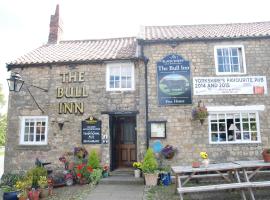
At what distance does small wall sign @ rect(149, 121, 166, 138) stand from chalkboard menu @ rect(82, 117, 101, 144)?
7.57 ft

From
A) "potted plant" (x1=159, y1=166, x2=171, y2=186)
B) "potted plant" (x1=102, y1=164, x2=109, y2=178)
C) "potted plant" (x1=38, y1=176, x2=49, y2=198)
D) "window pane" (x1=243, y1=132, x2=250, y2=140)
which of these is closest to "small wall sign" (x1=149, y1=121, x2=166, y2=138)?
"potted plant" (x1=159, y1=166, x2=171, y2=186)

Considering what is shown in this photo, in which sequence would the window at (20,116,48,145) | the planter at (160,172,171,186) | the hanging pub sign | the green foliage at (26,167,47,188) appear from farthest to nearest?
the window at (20,116,48,145) < the hanging pub sign < the planter at (160,172,171,186) < the green foliage at (26,167,47,188)

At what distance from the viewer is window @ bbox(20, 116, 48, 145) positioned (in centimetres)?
1097

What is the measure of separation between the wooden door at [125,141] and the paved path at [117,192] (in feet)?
6.75

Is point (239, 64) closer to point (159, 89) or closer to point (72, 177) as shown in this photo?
point (159, 89)

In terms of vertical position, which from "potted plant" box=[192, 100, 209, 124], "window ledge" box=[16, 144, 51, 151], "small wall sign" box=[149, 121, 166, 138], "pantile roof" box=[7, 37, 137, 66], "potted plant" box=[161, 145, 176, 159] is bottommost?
"potted plant" box=[161, 145, 176, 159]

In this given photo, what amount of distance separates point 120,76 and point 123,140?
2.99 meters

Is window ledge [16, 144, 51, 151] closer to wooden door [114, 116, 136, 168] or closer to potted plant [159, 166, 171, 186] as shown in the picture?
wooden door [114, 116, 136, 168]

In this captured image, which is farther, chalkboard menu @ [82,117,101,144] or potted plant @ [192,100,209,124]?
chalkboard menu @ [82,117,101,144]

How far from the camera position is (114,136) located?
11242mm

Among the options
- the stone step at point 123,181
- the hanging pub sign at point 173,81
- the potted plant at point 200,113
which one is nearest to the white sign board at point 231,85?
the hanging pub sign at point 173,81

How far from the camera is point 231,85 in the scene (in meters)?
10.4

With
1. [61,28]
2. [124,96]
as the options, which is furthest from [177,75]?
[61,28]

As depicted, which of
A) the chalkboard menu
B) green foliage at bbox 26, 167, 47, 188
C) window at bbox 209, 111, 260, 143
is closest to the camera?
green foliage at bbox 26, 167, 47, 188
